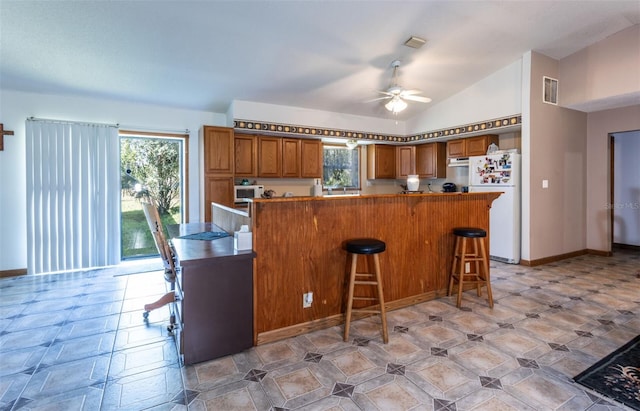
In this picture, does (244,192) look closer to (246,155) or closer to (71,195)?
(246,155)

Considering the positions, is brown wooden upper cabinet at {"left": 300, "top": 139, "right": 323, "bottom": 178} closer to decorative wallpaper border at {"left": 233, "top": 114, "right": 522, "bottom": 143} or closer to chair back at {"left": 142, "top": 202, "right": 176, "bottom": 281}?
decorative wallpaper border at {"left": 233, "top": 114, "right": 522, "bottom": 143}

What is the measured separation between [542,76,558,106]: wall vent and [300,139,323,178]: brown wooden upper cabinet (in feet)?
12.1

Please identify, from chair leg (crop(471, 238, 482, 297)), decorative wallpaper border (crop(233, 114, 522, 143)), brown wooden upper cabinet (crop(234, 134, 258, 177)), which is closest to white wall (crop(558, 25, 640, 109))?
decorative wallpaper border (crop(233, 114, 522, 143))

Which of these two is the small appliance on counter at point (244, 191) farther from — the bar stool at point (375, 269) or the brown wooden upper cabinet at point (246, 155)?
the bar stool at point (375, 269)

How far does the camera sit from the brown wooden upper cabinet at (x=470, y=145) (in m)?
5.35

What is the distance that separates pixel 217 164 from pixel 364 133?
119 inches

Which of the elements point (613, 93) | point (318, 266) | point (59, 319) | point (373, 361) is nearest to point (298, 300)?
point (318, 266)

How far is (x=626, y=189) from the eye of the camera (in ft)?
18.8

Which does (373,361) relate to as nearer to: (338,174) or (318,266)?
(318,266)

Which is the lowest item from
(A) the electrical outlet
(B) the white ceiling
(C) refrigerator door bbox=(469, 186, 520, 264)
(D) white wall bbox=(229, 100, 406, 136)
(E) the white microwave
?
(A) the electrical outlet

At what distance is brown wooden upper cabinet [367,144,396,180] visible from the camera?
6.67 meters

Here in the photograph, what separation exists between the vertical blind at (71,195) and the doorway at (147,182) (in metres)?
0.21

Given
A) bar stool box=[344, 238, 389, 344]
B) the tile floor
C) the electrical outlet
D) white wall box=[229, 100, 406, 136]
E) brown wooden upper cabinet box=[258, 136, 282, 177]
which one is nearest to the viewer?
the tile floor

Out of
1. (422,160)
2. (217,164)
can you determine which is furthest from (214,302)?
(422,160)
